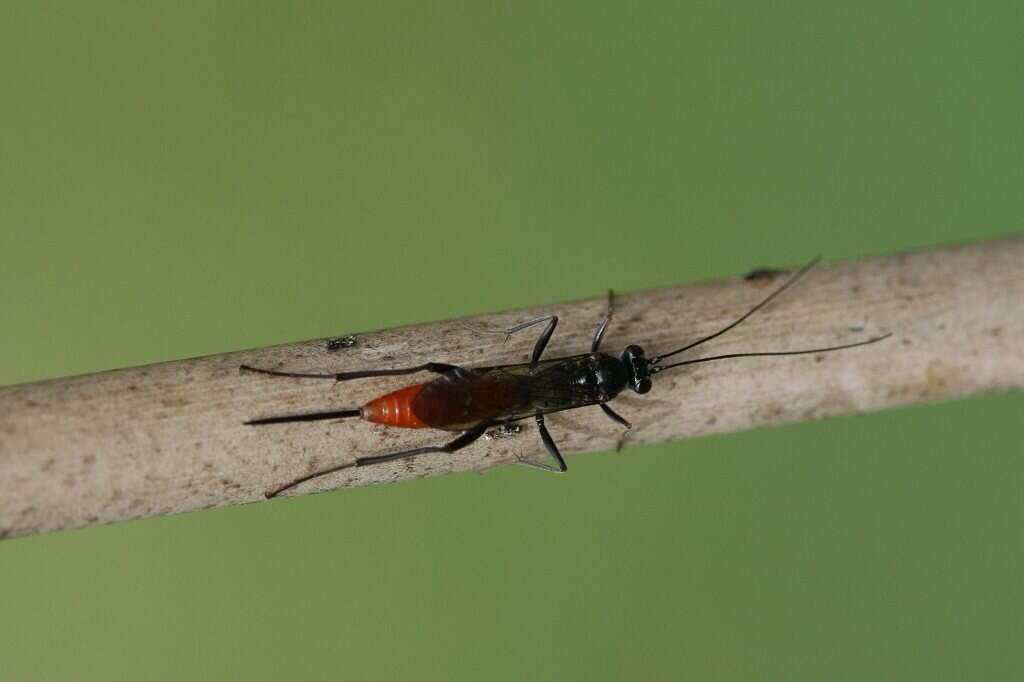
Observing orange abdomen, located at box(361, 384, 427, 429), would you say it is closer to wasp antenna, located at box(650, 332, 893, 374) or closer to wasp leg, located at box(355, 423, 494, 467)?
wasp leg, located at box(355, 423, 494, 467)

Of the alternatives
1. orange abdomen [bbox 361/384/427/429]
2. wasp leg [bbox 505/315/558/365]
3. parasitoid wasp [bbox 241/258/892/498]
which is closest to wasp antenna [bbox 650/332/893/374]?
parasitoid wasp [bbox 241/258/892/498]

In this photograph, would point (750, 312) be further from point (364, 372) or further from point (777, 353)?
point (364, 372)

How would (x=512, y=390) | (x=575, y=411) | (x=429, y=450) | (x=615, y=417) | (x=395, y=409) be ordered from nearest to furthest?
(x=395, y=409)
(x=429, y=450)
(x=512, y=390)
(x=615, y=417)
(x=575, y=411)

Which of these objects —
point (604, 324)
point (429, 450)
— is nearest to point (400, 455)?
point (429, 450)

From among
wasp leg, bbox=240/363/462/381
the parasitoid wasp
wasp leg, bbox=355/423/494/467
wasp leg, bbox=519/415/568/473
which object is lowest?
wasp leg, bbox=519/415/568/473

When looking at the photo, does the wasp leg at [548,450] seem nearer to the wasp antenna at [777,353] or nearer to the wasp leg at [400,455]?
the wasp leg at [400,455]

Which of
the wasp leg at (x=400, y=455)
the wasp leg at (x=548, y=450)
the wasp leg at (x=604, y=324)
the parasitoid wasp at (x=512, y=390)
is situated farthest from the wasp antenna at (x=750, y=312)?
the wasp leg at (x=400, y=455)
